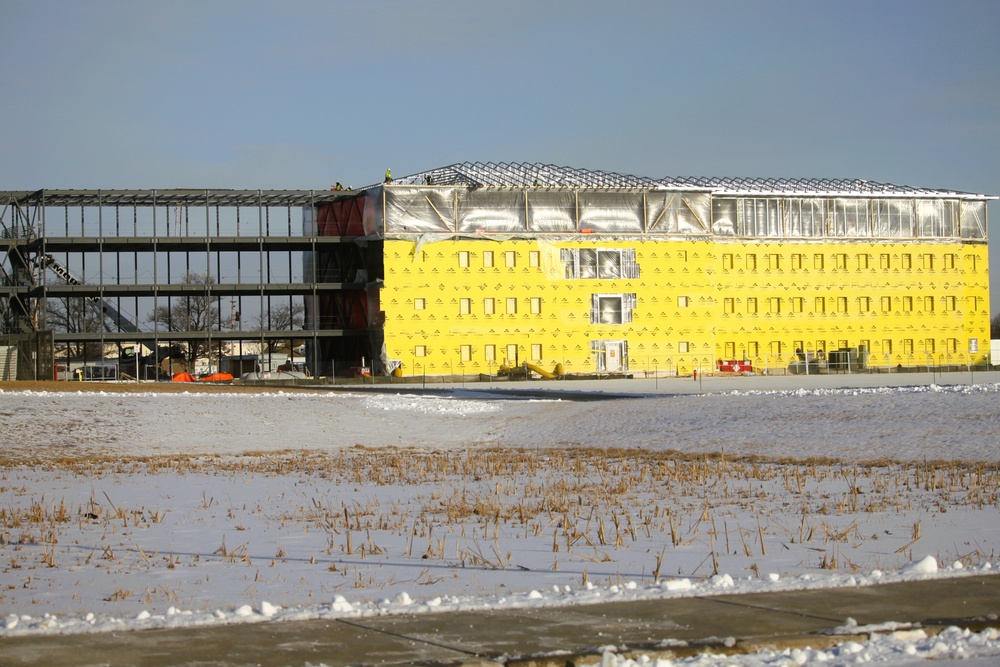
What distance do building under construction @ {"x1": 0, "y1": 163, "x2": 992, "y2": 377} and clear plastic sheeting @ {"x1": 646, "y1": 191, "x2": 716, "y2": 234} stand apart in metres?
0.11

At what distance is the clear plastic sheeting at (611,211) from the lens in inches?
3187

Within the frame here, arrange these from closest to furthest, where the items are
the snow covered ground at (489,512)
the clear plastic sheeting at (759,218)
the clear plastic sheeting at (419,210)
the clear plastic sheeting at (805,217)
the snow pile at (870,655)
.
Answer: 1. the snow pile at (870,655)
2. the snow covered ground at (489,512)
3. the clear plastic sheeting at (419,210)
4. the clear plastic sheeting at (759,218)
5. the clear plastic sheeting at (805,217)

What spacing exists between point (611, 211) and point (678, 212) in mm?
4758

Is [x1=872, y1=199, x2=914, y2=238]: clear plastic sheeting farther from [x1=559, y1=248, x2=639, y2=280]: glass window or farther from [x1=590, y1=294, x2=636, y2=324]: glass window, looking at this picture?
[x1=590, y1=294, x2=636, y2=324]: glass window

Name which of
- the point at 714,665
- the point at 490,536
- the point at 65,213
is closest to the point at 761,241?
the point at 65,213

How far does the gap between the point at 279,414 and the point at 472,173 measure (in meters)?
47.3

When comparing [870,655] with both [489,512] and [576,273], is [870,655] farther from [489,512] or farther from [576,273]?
[576,273]

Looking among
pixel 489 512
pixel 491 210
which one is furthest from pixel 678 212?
pixel 489 512

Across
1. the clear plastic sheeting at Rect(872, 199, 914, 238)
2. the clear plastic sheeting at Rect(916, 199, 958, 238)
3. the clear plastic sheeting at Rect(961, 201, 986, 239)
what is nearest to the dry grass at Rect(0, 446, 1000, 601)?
the clear plastic sheeting at Rect(872, 199, 914, 238)

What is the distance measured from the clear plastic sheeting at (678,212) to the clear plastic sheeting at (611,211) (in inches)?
31.5

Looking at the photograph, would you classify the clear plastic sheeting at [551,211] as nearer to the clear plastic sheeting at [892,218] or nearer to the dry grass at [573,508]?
the clear plastic sheeting at [892,218]

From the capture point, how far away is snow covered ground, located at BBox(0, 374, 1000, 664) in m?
10.1

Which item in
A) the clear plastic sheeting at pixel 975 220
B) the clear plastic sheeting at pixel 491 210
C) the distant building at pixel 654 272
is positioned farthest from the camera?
the clear plastic sheeting at pixel 975 220

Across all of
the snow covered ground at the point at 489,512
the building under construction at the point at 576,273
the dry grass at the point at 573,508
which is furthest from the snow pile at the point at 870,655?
the building under construction at the point at 576,273
